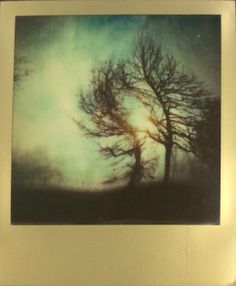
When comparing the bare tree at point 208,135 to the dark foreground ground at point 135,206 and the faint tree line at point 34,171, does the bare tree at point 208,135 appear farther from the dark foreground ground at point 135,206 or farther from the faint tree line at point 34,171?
the faint tree line at point 34,171

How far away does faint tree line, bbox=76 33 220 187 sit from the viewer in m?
1.34

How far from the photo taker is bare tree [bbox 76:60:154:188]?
4.39 feet

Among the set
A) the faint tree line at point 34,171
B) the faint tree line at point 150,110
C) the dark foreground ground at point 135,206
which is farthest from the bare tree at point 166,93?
the faint tree line at point 34,171

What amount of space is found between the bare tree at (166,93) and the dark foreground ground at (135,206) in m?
0.11

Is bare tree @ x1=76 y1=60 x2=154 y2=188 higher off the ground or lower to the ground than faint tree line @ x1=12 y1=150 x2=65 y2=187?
higher

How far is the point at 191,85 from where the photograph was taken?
1354mm

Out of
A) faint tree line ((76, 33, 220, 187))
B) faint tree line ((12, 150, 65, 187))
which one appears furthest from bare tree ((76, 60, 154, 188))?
faint tree line ((12, 150, 65, 187))

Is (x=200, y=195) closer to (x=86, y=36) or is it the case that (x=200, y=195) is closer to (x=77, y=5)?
(x=86, y=36)

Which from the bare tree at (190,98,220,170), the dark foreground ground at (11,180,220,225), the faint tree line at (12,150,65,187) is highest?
the bare tree at (190,98,220,170)

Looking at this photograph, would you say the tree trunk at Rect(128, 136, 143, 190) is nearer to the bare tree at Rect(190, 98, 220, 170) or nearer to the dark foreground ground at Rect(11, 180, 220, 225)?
the dark foreground ground at Rect(11, 180, 220, 225)

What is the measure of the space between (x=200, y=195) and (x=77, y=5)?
1.02 m

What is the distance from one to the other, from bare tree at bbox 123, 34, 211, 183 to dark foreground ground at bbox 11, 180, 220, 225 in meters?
0.11

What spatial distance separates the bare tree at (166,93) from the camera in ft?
4.41

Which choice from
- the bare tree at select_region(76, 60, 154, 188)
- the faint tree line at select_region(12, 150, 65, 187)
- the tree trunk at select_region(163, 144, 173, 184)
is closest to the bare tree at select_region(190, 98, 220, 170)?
the tree trunk at select_region(163, 144, 173, 184)
